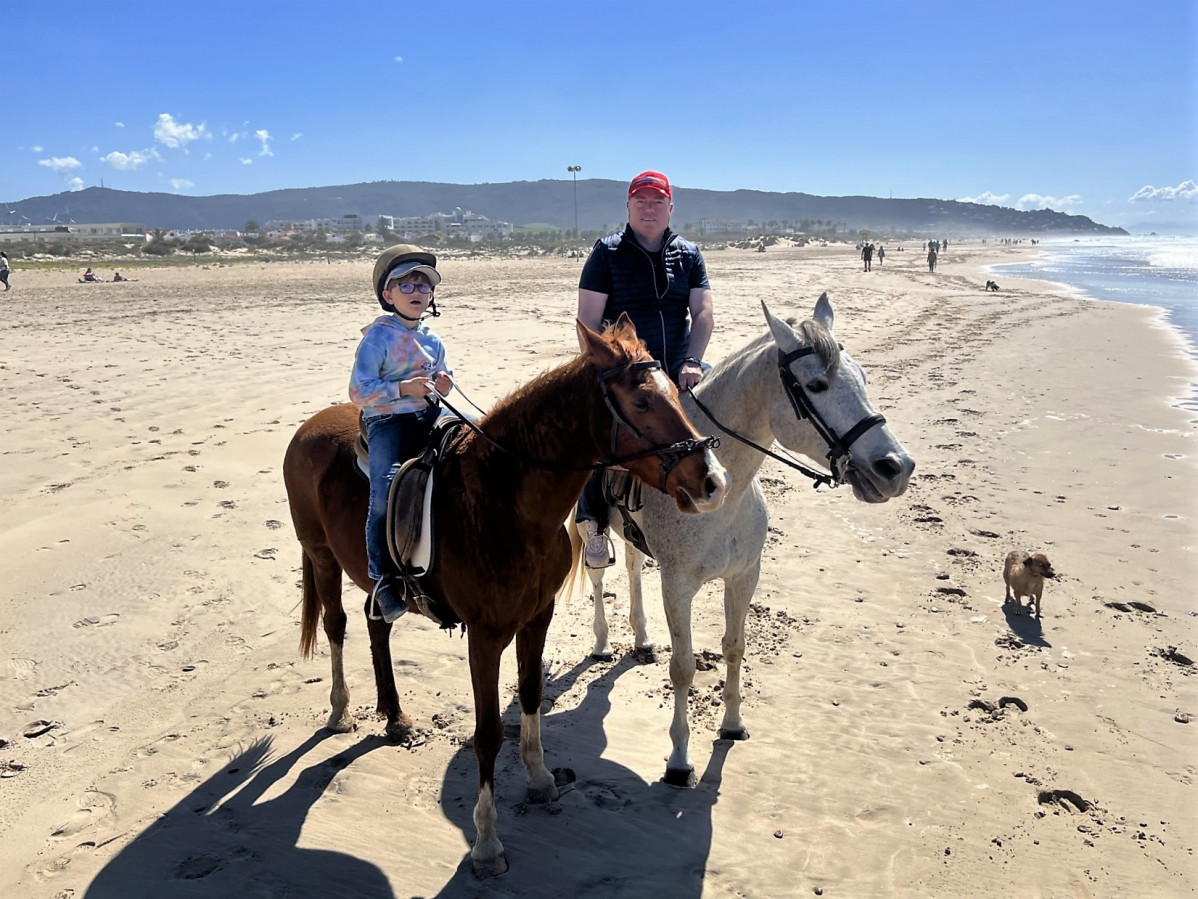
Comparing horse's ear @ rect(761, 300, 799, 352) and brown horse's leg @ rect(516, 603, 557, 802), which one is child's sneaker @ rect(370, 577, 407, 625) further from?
horse's ear @ rect(761, 300, 799, 352)

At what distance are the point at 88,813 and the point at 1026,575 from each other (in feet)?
19.0

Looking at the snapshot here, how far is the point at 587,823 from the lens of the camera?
3.56 m

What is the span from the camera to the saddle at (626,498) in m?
3.46

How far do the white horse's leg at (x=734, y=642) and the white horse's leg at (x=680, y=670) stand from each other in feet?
1.06

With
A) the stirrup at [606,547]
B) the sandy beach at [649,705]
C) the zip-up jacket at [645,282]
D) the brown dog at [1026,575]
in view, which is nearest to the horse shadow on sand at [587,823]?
the sandy beach at [649,705]

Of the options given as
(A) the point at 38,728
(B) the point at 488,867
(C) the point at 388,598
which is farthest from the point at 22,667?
(B) the point at 488,867

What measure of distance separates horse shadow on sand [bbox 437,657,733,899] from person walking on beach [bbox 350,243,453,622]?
1.15 meters

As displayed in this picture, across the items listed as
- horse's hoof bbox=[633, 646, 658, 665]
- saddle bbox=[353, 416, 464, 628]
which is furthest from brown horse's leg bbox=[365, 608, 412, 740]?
horse's hoof bbox=[633, 646, 658, 665]

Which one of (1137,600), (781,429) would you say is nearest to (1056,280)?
(1137,600)

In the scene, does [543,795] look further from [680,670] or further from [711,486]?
[711,486]

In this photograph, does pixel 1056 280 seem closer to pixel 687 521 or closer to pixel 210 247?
pixel 687 521

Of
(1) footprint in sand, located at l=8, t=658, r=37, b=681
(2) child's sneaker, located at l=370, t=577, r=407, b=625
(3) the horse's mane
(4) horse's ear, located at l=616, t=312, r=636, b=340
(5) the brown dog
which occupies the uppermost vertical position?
(4) horse's ear, located at l=616, t=312, r=636, b=340

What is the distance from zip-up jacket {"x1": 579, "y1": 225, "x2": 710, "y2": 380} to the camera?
4273 mm

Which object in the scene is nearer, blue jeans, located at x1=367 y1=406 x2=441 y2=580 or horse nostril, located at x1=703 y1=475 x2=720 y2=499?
horse nostril, located at x1=703 y1=475 x2=720 y2=499
